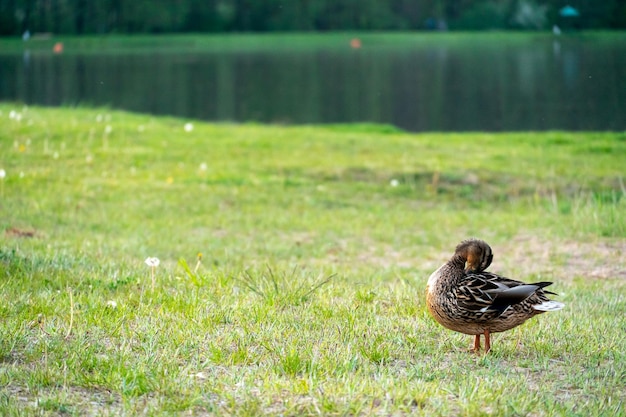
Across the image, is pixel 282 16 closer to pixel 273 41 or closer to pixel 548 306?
pixel 273 41

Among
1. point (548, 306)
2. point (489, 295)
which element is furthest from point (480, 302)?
point (548, 306)

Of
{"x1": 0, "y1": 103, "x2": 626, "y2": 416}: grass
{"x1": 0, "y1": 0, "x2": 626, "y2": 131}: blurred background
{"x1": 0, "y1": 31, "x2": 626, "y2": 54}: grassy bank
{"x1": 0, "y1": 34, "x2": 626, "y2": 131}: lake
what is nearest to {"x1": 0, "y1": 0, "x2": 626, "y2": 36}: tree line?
{"x1": 0, "y1": 0, "x2": 626, "y2": 131}: blurred background

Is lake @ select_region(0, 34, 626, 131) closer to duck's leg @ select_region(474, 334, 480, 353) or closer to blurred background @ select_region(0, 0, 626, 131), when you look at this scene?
blurred background @ select_region(0, 0, 626, 131)

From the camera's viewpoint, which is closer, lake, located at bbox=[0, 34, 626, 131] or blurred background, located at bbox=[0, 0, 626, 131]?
lake, located at bbox=[0, 34, 626, 131]

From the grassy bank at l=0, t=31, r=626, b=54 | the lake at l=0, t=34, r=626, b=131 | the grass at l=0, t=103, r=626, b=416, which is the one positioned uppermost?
the grassy bank at l=0, t=31, r=626, b=54

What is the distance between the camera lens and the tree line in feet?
141

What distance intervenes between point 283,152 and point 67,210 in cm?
741

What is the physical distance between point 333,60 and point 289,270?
150 ft

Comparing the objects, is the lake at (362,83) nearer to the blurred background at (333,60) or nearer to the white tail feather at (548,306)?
the blurred background at (333,60)

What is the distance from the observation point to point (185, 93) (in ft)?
128

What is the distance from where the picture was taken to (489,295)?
4.83 metres

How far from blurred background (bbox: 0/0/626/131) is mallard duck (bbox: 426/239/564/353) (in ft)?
69.3

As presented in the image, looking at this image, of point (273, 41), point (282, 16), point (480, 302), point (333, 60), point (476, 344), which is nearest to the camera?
point (480, 302)

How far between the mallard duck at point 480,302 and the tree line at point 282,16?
37723mm
